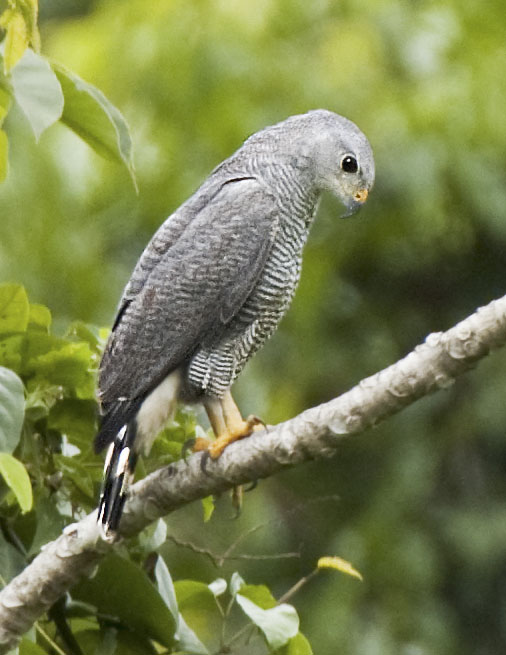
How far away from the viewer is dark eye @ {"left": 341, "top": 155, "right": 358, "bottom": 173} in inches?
136

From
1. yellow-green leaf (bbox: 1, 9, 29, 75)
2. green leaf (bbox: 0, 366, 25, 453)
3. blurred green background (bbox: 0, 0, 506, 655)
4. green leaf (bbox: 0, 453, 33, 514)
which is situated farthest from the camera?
blurred green background (bbox: 0, 0, 506, 655)

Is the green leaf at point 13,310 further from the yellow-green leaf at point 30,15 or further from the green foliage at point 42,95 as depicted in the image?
the yellow-green leaf at point 30,15

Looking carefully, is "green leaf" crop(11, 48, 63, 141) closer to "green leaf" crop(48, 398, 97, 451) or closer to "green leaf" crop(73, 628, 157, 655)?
"green leaf" crop(48, 398, 97, 451)

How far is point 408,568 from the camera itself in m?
5.91

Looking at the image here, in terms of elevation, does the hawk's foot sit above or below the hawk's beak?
below

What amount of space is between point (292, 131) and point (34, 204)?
6.29ft

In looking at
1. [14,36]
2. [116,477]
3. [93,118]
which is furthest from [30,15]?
[116,477]

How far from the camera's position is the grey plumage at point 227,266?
328 centimetres

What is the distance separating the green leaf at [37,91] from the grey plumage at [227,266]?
2.33 feet

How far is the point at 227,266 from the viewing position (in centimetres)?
335

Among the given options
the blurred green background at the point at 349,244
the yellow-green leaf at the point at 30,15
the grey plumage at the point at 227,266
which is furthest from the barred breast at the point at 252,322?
the blurred green background at the point at 349,244

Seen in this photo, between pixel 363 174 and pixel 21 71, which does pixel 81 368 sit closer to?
pixel 21 71

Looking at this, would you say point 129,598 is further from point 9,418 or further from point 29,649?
point 9,418

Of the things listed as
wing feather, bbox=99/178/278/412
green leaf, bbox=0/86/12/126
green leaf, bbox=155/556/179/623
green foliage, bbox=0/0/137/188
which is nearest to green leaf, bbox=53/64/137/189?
green foliage, bbox=0/0/137/188
